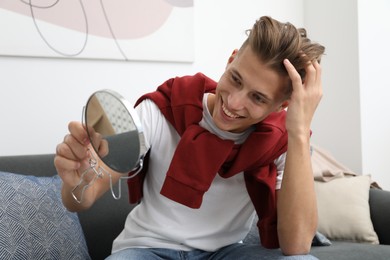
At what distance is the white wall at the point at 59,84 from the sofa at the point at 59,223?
0.16 meters

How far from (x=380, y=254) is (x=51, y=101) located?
1.35m

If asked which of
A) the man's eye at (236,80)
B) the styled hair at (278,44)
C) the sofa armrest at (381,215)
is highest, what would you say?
the styled hair at (278,44)

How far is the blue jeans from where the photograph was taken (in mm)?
1177

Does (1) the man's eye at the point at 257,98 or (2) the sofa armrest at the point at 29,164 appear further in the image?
(2) the sofa armrest at the point at 29,164

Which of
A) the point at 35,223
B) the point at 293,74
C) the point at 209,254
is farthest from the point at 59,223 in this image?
the point at 293,74

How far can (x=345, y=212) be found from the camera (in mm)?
1936

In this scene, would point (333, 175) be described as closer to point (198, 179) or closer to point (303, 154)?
point (303, 154)

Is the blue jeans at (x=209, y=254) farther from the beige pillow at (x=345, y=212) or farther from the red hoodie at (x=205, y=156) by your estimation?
the beige pillow at (x=345, y=212)

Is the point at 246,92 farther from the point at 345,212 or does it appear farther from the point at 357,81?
the point at 357,81

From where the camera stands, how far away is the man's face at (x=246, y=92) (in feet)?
3.81

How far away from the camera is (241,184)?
4.39ft

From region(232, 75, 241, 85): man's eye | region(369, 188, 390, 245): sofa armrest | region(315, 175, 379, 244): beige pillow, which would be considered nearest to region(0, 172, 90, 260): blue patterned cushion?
region(232, 75, 241, 85): man's eye

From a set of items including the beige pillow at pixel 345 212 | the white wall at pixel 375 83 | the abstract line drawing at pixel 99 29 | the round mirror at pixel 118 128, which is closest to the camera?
the round mirror at pixel 118 128

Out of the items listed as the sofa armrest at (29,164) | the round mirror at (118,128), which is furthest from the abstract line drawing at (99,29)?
the round mirror at (118,128)
